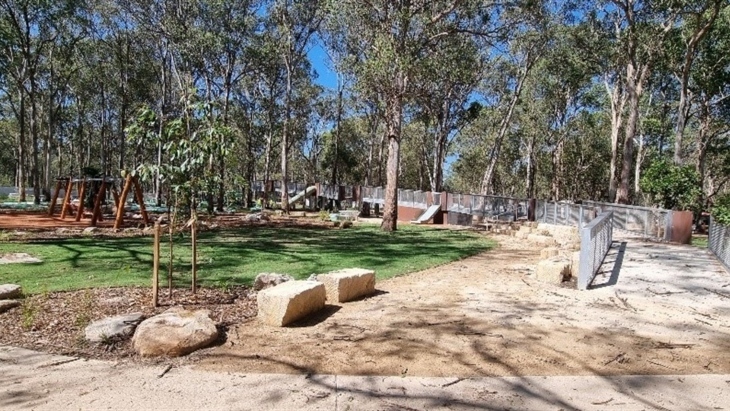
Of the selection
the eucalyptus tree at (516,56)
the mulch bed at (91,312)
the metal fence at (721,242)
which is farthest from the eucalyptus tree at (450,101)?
the mulch bed at (91,312)

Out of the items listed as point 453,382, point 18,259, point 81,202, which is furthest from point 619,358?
point 81,202

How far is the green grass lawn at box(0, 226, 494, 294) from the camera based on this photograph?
731 cm

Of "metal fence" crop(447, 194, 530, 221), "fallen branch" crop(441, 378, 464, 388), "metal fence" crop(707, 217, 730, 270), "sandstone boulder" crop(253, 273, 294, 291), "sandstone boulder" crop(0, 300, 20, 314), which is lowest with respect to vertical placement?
"fallen branch" crop(441, 378, 464, 388)

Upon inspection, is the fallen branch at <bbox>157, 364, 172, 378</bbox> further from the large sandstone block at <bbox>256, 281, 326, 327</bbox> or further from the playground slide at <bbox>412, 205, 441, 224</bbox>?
the playground slide at <bbox>412, 205, 441, 224</bbox>

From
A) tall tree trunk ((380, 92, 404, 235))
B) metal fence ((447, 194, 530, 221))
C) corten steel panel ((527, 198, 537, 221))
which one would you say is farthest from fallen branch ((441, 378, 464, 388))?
metal fence ((447, 194, 530, 221))

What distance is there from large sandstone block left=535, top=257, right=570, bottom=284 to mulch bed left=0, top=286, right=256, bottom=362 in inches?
175

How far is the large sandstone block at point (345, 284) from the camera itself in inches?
237

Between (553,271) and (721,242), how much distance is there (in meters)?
4.65

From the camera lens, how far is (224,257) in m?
9.65

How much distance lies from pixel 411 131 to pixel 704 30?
108 ft

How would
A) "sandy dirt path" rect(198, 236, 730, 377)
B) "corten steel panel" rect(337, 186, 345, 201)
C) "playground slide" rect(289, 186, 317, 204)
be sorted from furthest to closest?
"corten steel panel" rect(337, 186, 345, 201), "playground slide" rect(289, 186, 317, 204), "sandy dirt path" rect(198, 236, 730, 377)

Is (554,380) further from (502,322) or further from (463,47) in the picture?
(463,47)

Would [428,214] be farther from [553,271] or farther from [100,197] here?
[553,271]

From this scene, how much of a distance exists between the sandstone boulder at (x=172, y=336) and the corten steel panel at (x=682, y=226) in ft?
42.5
